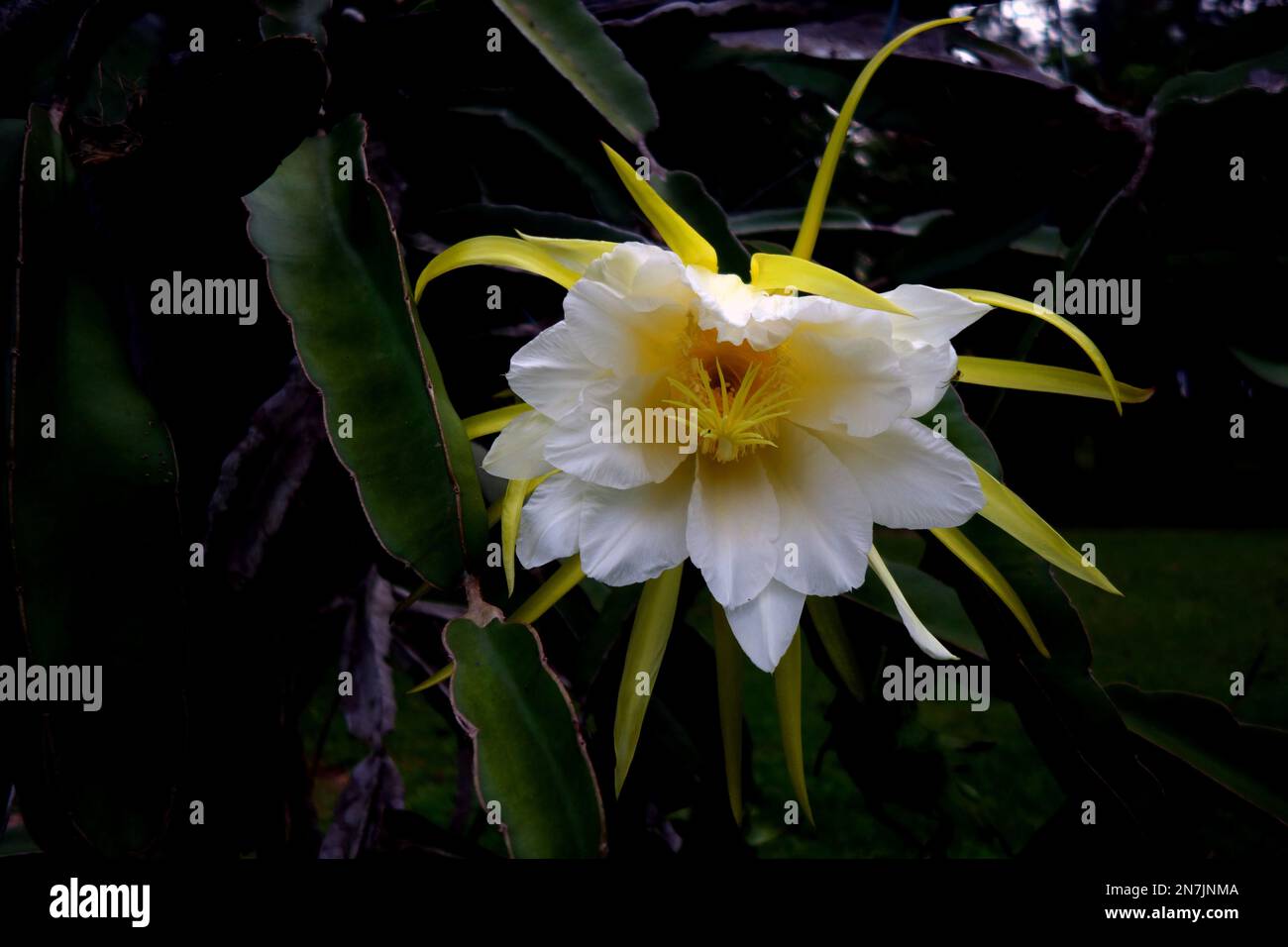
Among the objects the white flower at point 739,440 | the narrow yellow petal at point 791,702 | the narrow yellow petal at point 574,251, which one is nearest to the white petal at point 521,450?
the white flower at point 739,440

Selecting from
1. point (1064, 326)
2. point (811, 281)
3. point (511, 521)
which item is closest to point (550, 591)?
point (511, 521)

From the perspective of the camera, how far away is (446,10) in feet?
3.17

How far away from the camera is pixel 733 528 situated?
648mm

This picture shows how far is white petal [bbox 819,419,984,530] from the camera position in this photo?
60 centimetres

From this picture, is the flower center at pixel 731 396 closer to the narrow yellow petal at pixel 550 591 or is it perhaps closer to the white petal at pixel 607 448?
the white petal at pixel 607 448

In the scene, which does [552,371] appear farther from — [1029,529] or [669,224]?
[1029,529]

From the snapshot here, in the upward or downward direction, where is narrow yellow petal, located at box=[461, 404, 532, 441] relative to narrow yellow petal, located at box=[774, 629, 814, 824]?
upward

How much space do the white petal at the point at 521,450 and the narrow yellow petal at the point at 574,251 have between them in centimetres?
11

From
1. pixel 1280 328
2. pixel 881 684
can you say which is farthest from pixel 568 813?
pixel 1280 328

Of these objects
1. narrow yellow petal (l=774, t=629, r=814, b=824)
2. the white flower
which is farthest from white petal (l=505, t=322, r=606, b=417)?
narrow yellow petal (l=774, t=629, r=814, b=824)

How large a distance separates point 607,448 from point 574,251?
0.45 feet

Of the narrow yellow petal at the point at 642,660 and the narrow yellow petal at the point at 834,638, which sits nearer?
the narrow yellow petal at the point at 642,660

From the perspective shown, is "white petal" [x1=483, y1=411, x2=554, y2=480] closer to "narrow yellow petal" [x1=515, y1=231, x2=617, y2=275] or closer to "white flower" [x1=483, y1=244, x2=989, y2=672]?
"white flower" [x1=483, y1=244, x2=989, y2=672]

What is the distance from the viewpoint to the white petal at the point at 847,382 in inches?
23.6
